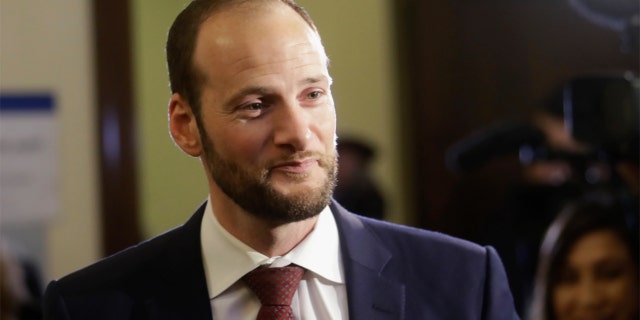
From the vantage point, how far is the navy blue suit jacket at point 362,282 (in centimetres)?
80

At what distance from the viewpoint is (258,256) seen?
31.6 inches

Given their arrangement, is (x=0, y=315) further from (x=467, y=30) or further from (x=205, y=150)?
(x=467, y=30)

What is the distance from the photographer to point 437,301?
2.64 ft

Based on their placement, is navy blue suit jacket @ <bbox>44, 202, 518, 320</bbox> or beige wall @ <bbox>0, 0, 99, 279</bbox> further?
beige wall @ <bbox>0, 0, 99, 279</bbox>

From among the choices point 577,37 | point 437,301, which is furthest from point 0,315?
point 577,37

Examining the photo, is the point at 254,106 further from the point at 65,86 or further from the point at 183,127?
the point at 65,86

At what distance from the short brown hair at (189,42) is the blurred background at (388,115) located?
1.36 ft

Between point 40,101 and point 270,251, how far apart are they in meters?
0.84

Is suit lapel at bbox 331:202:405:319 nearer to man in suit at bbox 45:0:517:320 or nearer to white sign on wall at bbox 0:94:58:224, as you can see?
man in suit at bbox 45:0:517:320

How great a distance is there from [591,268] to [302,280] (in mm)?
573

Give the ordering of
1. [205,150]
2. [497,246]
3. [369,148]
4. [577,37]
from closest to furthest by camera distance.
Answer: [205,150]
[497,246]
[369,148]
[577,37]

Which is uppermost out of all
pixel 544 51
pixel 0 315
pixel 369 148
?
pixel 544 51

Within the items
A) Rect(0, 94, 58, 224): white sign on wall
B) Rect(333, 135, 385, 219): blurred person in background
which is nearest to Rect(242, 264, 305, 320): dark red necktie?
Rect(333, 135, 385, 219): blurred person in background

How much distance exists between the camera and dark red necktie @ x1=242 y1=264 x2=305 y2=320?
0.79 meters
